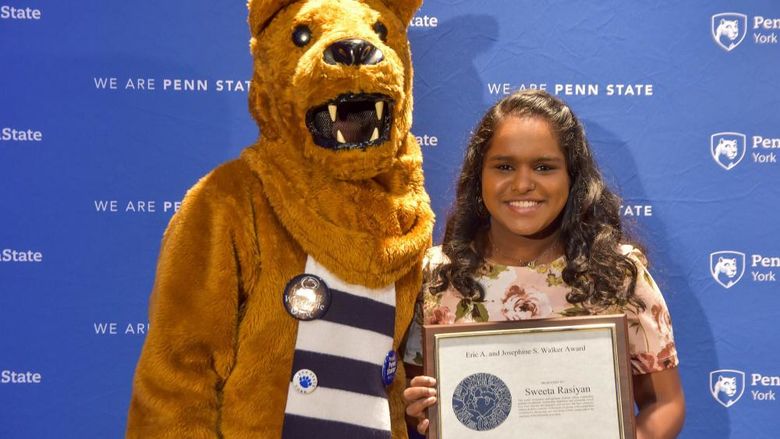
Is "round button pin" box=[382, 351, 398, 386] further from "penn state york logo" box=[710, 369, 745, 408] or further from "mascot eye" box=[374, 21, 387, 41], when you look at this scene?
"penn state york logo" box=[710, 369, 745, 408]

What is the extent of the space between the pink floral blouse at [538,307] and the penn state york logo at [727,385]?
594mm

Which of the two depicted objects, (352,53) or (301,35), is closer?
(352,53)

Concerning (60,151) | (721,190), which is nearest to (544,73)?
(721,190)

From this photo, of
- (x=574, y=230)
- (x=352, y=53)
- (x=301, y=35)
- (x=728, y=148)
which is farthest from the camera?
(x=728, y=148)

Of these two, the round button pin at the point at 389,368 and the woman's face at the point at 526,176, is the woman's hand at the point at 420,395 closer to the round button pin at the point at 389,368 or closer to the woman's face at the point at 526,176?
the round button pin at the point at 389,368

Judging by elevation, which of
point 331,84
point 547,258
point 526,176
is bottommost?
point 547,258

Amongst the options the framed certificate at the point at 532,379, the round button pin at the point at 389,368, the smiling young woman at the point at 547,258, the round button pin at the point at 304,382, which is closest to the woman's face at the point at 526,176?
the smiling young woman at the point at 547,258

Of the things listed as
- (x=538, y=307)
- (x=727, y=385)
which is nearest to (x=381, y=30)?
(x=538, y=307)

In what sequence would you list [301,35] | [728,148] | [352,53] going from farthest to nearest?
1. [728,148]
2. [301,35]
3. [352,53]

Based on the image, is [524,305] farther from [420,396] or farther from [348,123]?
[348,123]

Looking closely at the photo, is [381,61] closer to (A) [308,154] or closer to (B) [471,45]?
(A) [308,154]

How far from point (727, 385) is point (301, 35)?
1.42 m

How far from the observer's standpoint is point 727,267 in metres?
2.04

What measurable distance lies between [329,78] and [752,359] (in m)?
1.37
